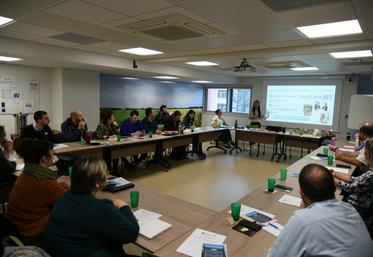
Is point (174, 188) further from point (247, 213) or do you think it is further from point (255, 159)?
point (255, 159)

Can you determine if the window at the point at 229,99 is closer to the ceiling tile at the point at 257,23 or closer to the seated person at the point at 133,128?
the seated person at the point at 133,128

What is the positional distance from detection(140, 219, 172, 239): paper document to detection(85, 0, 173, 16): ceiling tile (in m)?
1.90

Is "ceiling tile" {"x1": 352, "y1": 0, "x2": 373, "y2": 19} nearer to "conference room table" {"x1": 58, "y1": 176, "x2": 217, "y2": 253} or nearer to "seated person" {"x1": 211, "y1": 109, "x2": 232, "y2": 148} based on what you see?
"conference room table" {"x1": 58, "y1": 176, "x2": 217, "y2": 253}

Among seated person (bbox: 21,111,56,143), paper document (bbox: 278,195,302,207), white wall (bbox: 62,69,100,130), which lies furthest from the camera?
white wall (bbox: 62,69,100,130)

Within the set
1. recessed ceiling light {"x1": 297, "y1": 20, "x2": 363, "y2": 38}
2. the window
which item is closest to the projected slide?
the window

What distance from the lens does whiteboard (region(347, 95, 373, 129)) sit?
5.89 m

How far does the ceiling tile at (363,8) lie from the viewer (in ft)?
7.29

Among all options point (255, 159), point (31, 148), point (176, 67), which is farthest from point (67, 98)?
point (255, 159)

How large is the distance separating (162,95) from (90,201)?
768cm

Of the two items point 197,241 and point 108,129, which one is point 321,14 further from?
point 108,129

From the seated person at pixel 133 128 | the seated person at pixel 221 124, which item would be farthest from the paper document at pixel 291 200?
the seated person at pixel 221 124

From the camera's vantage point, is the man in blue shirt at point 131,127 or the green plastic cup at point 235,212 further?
the man in blue shirt at point 131,127

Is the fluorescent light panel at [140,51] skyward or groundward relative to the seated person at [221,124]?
skyward

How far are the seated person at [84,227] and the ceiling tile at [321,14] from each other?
94.7 inches
